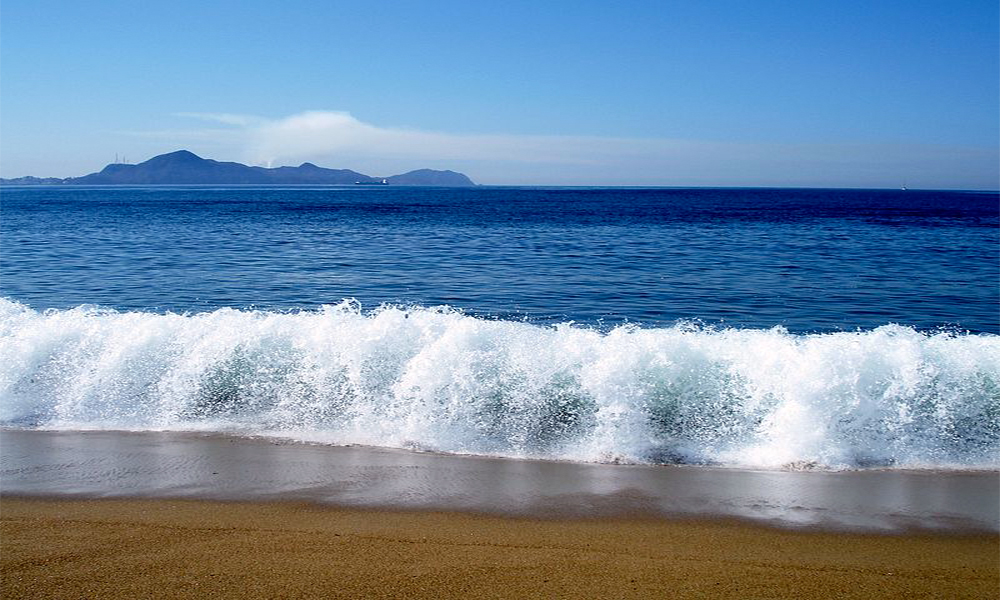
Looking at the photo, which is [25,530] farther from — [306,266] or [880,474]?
[306,266]

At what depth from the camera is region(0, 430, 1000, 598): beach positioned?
4.75 meters

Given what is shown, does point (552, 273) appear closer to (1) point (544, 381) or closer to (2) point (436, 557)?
(1) point (544, 381)

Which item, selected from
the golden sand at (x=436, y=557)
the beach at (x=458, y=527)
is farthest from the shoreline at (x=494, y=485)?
the golden sand at (x=436, y=557)

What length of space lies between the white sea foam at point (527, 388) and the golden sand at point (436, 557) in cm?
188

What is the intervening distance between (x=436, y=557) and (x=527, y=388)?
12.5ft

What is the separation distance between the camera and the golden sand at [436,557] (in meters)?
4.66

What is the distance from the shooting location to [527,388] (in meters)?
8.73

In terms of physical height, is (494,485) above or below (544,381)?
below

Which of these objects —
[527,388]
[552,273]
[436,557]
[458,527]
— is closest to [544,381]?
[527,388]

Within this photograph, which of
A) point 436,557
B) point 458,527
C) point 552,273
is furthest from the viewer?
point 552,273

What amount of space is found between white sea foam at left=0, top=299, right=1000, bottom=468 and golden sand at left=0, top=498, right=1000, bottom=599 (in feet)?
6.16

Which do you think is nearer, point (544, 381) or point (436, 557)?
point (436, 557)

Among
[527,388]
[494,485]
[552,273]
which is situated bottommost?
[494,485]

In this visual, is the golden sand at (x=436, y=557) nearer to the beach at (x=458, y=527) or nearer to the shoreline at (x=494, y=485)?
the beach at (x=458, y=527)
